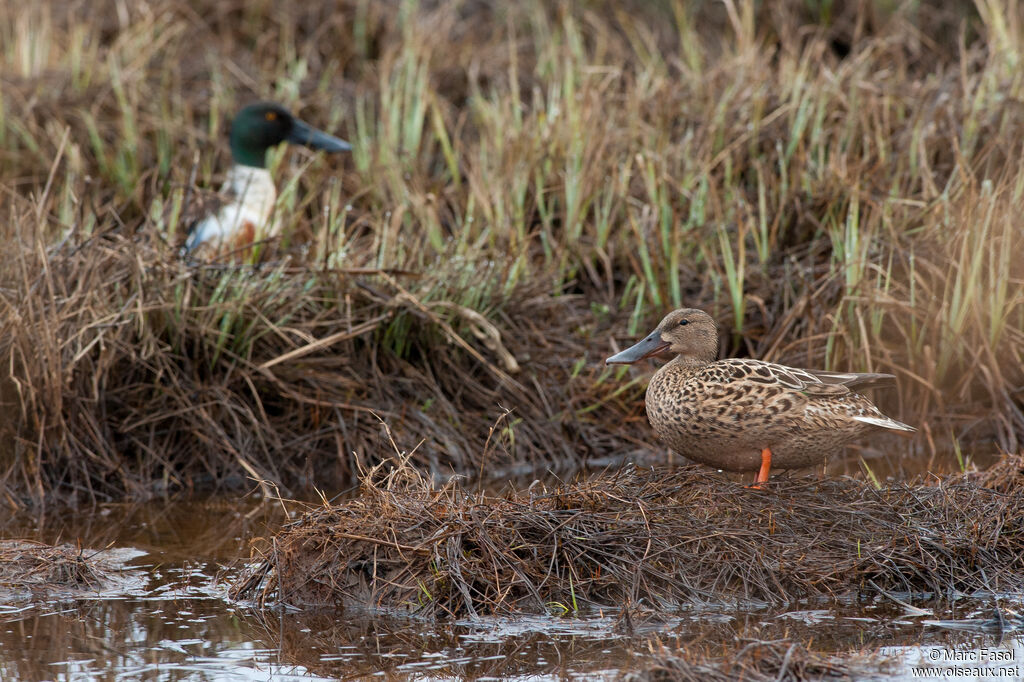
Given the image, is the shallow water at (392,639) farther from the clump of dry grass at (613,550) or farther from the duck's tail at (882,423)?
the duck's tail at (882,423)

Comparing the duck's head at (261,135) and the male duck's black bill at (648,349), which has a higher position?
the duck's head at (261,135)

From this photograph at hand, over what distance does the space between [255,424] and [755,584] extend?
2.43 m

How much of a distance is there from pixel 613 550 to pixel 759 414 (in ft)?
2.22

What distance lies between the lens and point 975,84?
7.68 m

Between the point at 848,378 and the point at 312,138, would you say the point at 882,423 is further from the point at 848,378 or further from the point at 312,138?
the point at 312,138

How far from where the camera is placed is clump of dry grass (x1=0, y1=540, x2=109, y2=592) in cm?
395

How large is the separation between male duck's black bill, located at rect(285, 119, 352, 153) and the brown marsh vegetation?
141 millimetres

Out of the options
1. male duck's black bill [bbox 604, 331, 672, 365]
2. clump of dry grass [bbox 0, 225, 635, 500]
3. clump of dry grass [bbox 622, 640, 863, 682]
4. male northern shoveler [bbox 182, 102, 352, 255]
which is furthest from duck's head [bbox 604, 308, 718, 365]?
male northern shoveler [bbox 182, 102, 352, 255]

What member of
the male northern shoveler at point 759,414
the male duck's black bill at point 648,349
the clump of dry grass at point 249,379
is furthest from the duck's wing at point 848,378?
the clump of dry grass at point 249,379

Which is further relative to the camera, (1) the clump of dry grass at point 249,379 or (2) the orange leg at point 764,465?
(1) the clump of dry grass at point 249,379

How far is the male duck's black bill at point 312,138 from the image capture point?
7488 millimetres

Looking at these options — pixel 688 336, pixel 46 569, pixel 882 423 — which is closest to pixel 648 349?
pixel 688 336

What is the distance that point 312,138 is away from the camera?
24.7 ft

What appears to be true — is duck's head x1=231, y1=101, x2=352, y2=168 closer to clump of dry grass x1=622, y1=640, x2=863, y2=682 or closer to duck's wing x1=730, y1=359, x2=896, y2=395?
duck's wing x1=730, y1=359, x2=896, y2=395
